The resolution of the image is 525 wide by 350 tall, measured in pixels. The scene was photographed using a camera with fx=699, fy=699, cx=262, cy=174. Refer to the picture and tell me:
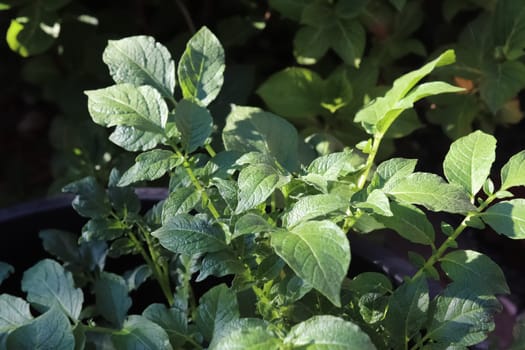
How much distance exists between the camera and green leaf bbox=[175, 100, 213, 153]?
25.9 inches

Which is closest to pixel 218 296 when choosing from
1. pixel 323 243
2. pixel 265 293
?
pixel 265 293

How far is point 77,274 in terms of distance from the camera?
2.81ft

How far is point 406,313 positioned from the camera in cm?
64

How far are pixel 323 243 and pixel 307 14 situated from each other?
1.95 feet

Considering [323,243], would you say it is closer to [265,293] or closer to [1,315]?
[265,293]

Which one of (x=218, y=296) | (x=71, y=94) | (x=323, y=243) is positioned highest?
(x=323, y=243)

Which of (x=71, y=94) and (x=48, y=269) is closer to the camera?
(x=48, y=269)

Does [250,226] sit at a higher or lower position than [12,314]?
higher

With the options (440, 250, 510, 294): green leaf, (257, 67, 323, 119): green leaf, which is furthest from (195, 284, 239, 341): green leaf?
(257, 67, 323, 119): green leaf

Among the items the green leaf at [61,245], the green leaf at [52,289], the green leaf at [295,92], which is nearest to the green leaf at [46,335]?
the green leaf at [52,289]

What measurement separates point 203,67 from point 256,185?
19cm

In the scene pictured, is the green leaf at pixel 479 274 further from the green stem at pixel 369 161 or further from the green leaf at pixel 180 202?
the green leaf at pixel 180 202

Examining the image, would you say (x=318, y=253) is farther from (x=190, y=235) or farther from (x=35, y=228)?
(x=35, y=228)

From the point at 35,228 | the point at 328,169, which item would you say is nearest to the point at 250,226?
the point at 328,169
